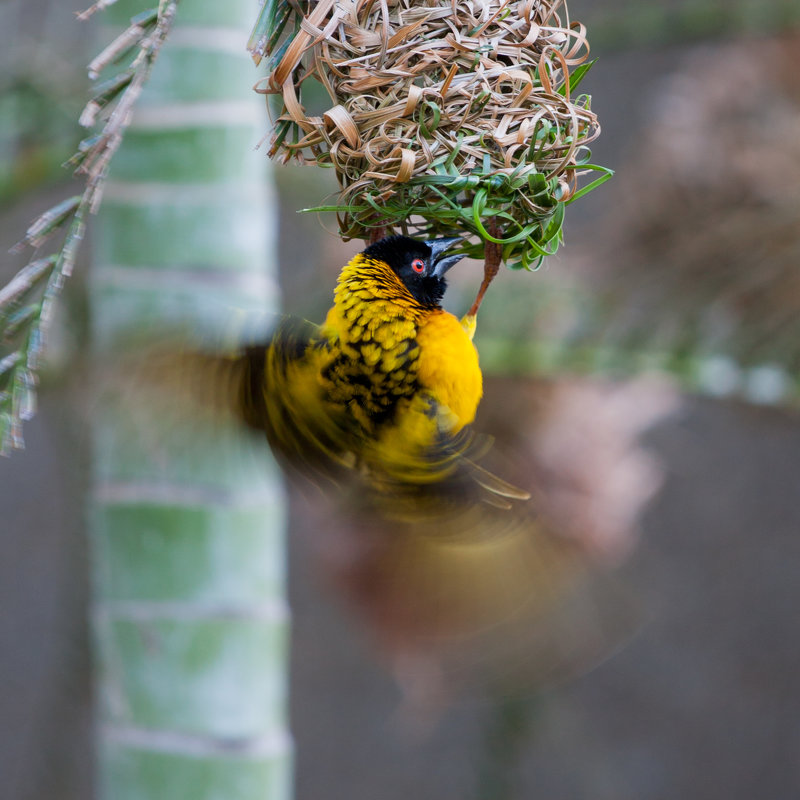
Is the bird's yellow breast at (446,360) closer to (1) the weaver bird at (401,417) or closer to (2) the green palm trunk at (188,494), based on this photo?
(1) the weaver bird at (401,417)

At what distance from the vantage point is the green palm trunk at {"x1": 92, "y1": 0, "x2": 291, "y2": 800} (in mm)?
1320

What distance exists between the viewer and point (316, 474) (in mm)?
979

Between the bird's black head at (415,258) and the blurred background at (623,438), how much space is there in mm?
52

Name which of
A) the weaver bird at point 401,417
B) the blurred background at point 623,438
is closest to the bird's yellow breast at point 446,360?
the weaver bird at point 401,417

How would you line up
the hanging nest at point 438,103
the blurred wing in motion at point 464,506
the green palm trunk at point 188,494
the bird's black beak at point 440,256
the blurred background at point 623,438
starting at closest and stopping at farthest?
the hanging nest at point 438,103, the bird's black beak at point 440,256, the blurred wing in motion at point 464,506, the green palm trunk at point 188,494, the blurred background at point 623,438

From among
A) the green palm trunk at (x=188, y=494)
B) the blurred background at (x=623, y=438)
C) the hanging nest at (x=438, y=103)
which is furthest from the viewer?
the blurred background at (x=623, y=438)

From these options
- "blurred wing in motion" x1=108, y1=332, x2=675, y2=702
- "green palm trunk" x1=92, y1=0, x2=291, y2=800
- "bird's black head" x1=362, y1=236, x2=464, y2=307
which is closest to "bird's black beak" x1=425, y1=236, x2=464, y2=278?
"bird's black head" x1=362, y1=236, x2=464, y2=307

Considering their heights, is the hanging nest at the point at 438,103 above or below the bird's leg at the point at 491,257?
above

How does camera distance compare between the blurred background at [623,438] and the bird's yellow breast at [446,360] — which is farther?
the blurred background at [623,438]

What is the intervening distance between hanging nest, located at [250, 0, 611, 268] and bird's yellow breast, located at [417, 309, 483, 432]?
0.13 m

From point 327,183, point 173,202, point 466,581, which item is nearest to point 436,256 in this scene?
point 466,581

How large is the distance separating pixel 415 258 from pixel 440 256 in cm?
3

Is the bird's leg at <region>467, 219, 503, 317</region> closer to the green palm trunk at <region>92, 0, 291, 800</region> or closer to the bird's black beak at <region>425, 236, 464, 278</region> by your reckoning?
the bird's black beak at <region>425, 236, 464, 278</region>

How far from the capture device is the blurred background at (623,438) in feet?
5.87
